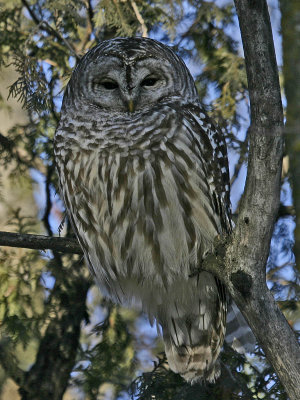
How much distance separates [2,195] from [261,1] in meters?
2.97

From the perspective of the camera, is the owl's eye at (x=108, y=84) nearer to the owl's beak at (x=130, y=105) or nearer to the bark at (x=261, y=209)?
the owl's beak at (x=130, y=105)

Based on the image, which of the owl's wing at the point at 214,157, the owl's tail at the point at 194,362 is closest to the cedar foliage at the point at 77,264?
the owl's tail at the point at 194,362

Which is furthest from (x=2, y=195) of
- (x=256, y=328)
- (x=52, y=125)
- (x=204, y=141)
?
(x=256, y=328)

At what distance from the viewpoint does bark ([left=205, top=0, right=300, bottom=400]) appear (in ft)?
8.28

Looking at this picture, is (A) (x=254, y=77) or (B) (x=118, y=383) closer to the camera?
(A) (x=254, y=77)

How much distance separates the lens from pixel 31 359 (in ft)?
15.9

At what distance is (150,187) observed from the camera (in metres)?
3.75

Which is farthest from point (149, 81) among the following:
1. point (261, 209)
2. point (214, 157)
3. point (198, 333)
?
point (261, 209)

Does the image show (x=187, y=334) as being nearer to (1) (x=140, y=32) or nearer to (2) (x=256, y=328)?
(2) (x=256, y=328)

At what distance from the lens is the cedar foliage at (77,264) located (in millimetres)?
4320

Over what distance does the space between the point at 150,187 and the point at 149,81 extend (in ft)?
2.89

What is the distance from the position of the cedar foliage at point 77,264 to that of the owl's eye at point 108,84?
1.23ft

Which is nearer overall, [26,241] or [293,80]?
[293,80]

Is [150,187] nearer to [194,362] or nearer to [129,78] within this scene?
[129,78]
